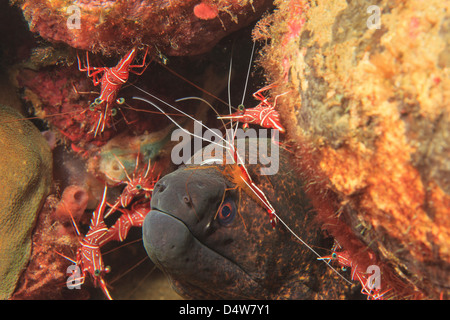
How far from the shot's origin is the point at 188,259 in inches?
83.9

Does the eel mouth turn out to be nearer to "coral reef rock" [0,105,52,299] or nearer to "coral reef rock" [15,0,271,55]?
"coral reef rock" [15,0,271,55]

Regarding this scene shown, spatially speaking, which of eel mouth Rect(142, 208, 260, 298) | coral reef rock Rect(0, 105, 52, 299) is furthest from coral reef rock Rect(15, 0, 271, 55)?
eel mouth Rect(142, 208, 260, 298)

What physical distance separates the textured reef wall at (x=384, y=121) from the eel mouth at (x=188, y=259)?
104 centimetres

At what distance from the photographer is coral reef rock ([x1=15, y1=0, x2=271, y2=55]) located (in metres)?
2.32

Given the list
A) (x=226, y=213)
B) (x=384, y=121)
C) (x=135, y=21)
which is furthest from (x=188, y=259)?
(x=135, y=21)

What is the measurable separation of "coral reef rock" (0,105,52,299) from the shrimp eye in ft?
7.84

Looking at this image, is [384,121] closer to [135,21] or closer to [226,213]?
[226,213]

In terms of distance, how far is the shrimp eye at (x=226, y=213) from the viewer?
7.59 feet

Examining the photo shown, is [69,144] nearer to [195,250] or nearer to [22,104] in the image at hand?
[22,104]

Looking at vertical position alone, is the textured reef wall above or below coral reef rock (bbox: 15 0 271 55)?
below

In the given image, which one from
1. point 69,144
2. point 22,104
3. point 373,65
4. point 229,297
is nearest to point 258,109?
point 373,65

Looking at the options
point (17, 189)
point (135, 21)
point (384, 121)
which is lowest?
point (17, 189)

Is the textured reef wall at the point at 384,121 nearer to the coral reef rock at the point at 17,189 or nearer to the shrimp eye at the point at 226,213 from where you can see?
the shrimp eye at the point at 226,213

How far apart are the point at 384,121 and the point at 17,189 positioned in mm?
3584
